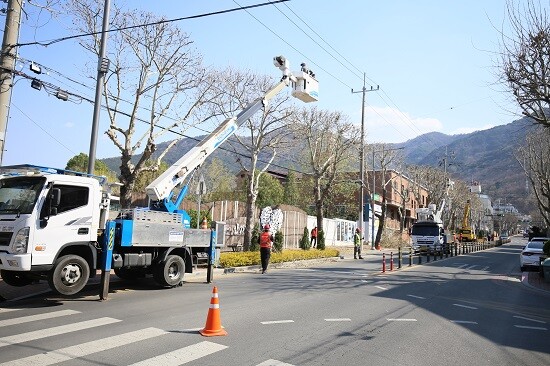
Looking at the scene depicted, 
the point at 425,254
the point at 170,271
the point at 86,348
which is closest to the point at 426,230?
the point at 425,254

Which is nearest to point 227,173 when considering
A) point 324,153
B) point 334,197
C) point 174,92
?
point 334,197

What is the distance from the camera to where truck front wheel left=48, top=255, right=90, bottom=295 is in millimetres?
9578

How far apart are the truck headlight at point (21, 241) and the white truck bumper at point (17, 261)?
0.11 metres

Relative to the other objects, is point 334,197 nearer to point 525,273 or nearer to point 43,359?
point 525,273

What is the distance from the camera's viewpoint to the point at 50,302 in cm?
1005

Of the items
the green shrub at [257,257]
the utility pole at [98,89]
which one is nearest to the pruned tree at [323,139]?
the green shrub at [257,257]

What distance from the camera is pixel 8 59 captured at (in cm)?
1226

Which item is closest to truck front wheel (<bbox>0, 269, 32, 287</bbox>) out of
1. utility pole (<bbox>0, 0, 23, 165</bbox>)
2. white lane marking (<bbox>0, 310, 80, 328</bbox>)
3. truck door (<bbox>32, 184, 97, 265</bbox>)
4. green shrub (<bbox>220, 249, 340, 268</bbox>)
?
truck door (<bbox>32, 184, 97, 265</bbox>)

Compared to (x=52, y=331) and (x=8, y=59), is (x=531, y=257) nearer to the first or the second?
(x=52, y=331)

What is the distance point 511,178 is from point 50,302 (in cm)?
17111

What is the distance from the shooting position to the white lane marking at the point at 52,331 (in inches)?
267

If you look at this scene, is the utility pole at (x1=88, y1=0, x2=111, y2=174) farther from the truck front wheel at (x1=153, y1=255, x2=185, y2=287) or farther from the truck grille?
the truck grille

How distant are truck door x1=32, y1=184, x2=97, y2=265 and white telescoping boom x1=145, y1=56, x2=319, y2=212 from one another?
8.42ft

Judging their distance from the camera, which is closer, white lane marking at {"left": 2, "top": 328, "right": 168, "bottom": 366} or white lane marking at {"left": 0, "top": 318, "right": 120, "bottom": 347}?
white lane marking at {"left": 2, "top": 328, "right": 168, "bottom": 366}
